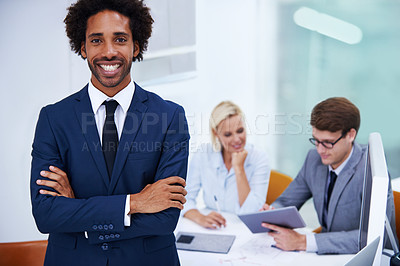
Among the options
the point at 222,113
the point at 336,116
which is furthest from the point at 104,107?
the point at 222,113

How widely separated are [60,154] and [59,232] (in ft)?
0.98

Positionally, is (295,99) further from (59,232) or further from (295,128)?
(59,232)

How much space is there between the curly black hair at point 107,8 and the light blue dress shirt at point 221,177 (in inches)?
56.8

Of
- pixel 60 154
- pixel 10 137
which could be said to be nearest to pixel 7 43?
pixel 10 137

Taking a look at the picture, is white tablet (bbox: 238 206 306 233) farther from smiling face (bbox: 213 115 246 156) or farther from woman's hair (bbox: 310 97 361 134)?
smiling face (bbox: 213 115 246 156)

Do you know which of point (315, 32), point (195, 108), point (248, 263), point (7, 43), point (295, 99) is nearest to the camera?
point (248, 263)

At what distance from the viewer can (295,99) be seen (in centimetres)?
498

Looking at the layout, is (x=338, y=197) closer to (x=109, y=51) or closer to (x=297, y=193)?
(x=297, y=193)

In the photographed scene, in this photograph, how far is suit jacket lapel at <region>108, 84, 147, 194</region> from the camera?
5.26ft

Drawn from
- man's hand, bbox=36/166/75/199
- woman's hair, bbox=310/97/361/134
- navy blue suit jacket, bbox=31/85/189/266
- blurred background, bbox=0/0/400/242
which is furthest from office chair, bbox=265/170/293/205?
man's hand, bbox=36/166/75/199

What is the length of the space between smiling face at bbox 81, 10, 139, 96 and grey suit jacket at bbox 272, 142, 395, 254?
1347 mm

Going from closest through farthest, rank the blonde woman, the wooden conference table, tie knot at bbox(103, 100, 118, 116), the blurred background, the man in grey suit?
tie knot at bbox(103, 100, 118, 116) → the wooden conference table → the man in grey suit → the blurred background → the blonde woman

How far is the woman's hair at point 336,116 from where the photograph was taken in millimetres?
2443

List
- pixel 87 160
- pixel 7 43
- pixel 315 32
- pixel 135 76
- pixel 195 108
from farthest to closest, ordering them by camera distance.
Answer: pixel 315 32
pixel 195 108
pixel 135 76
pixel 7 43
pixel 87 160
